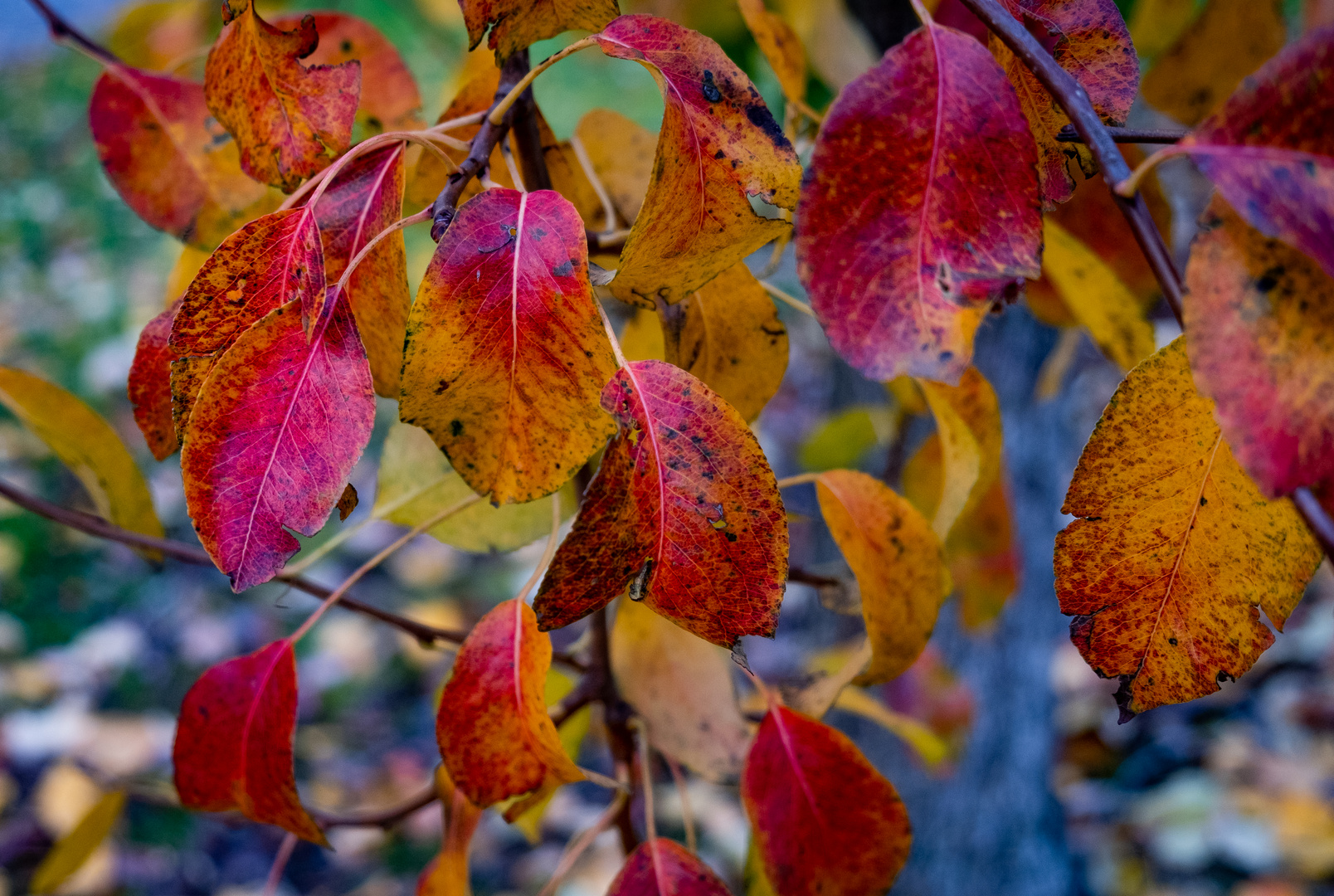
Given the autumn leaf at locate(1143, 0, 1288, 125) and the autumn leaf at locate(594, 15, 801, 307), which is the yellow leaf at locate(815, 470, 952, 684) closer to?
the autumn leaf at locate(594, 15, 801, 307)

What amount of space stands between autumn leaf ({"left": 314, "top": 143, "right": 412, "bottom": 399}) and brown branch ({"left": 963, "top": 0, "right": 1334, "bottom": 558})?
8.2 inches

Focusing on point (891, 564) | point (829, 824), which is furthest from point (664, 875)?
point (891, 564)

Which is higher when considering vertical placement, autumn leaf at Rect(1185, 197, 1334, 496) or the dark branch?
the dark branch

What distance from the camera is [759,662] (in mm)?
2088

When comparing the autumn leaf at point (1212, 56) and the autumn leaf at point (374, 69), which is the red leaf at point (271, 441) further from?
the autumn leaf at point (1212, 56)

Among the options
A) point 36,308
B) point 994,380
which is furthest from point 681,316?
point 36,308

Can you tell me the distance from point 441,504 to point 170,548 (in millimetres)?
154

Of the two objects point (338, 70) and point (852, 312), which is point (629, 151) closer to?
point (338, 70)

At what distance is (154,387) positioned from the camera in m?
0.35

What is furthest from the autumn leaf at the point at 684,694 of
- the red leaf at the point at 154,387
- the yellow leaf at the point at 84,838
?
the yellow leaf at the point at 84,838

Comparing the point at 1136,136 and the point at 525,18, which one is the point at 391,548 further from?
the point at 1136,136

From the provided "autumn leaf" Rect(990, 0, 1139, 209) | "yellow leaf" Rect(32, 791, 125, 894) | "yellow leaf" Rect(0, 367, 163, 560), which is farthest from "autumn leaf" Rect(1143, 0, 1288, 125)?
"yellow leaf" Rect(32, 791, 125, 894)

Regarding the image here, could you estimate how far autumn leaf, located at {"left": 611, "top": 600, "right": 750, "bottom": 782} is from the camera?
1.65ft

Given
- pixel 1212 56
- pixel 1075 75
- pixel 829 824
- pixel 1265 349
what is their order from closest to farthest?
pixel 1265 349, pixel 1075 75, pixel 829 824, pixel 1212 56
